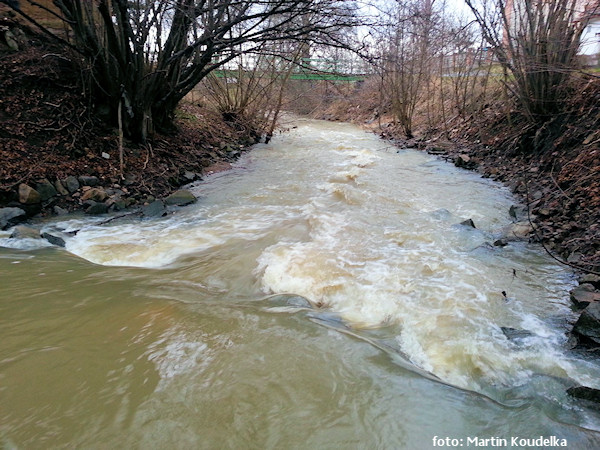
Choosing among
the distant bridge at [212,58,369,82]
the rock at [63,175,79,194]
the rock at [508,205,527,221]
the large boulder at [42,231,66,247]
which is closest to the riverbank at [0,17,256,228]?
the rock at [63,175,79,194]

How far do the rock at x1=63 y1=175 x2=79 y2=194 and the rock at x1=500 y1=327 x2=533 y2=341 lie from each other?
7029mm

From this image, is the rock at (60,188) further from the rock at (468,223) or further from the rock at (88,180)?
the rock at (468,223)

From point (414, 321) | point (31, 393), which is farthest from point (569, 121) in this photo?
point (31, 393)

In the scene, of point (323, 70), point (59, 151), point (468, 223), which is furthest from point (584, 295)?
point (323, 70)

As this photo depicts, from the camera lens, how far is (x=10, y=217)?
19.2ft

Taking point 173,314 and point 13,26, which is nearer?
point 173,314

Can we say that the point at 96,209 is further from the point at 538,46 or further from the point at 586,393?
the point at 538,46

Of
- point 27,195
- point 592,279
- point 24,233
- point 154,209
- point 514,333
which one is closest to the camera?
point 514,333

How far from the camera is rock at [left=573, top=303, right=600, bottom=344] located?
3.18 meters

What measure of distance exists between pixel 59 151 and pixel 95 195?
122cm

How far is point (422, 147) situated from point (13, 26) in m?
13.0

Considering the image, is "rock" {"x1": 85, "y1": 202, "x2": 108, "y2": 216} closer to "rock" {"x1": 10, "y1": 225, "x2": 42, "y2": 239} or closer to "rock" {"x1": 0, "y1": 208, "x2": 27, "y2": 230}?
"rock" {"x1": 0, "y1": 208, "x2": 27, "y2": 230}

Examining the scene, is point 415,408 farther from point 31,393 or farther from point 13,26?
point 13,26

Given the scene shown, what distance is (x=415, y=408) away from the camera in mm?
2621
